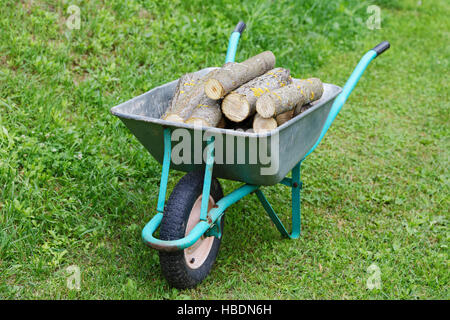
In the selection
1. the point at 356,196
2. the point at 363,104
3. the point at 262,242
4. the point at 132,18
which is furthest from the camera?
the point at 363,104

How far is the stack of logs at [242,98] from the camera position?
7.98 feet

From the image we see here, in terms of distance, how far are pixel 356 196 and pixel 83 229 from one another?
1981 millimetres

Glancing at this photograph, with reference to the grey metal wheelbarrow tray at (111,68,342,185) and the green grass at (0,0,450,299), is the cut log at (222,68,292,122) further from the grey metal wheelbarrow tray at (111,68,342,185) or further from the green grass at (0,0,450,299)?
the green grass at (0,0,450,299)

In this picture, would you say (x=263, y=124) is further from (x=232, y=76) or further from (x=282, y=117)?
(x=232, y=76)

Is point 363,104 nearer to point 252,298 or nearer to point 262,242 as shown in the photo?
point 262,242

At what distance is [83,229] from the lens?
2.91 m

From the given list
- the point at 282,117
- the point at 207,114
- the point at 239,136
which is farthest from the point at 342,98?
the point at 239,136

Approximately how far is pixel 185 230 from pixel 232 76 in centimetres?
84

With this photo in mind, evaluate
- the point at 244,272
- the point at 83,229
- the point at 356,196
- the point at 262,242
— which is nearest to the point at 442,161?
the point at 356,196

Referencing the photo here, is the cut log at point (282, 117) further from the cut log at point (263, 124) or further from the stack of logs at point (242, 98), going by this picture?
the cut log at point (263, 124)

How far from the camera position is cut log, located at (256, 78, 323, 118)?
2.37m

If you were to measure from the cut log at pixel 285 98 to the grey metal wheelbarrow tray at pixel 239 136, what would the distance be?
10 cm

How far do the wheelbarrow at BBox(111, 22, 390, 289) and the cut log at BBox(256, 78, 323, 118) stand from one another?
11cm

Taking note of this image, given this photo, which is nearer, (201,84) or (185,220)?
(185,220)
